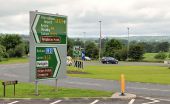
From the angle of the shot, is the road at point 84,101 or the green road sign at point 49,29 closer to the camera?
the road at point 84,101

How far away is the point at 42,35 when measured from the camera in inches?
818

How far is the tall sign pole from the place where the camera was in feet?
66.7

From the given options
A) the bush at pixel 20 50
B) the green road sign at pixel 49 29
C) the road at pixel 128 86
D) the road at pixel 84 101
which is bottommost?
the road at pixel 128 86

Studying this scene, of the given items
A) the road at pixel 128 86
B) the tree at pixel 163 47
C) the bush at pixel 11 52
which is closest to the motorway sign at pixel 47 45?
the road at pixel 128 86

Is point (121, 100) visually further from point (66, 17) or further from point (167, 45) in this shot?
point (167, 45)

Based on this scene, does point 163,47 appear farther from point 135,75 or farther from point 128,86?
point 128,86

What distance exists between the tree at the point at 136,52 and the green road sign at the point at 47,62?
81.4m

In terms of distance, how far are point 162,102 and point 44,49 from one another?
638cm

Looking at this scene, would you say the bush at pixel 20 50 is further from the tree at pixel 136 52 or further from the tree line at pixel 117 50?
the tree at pixel 136 52

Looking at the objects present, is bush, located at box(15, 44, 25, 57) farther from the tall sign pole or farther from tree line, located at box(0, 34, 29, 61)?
the tall sign pole

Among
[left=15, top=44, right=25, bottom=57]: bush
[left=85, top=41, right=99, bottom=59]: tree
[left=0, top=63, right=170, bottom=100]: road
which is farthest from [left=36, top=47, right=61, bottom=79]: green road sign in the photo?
[left=85, top=41, right=99, bottom=59]: tree

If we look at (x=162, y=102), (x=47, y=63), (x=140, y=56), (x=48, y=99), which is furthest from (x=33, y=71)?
A: (x=140, y=56)

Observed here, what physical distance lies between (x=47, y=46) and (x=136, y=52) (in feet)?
276

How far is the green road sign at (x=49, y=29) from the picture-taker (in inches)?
803
